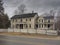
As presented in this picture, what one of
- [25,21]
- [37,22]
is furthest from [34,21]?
[25,21]

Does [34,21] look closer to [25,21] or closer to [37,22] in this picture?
[37,22]

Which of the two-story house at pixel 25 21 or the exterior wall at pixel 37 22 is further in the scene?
the two-story house at pixel 25 21

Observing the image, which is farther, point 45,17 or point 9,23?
point 9,23

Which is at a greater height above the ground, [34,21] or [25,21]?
[34,21]

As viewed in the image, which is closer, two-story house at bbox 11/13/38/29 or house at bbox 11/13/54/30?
house at bbox 11/13/54/30

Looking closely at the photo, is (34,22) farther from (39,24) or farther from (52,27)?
(52,27)

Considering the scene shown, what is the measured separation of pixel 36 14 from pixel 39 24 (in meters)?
4.49

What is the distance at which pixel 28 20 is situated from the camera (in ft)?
237

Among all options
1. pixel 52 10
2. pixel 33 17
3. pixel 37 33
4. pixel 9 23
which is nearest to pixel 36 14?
pixel 33 17

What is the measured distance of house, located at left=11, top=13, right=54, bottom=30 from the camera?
67812 millimetres

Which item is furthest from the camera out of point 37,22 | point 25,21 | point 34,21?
point 25,21

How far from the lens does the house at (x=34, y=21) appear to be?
222 feet

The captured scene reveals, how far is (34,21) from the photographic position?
233 feet

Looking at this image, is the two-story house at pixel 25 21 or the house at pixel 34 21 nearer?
the house at pixel 34 21
